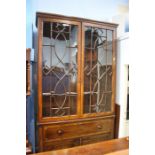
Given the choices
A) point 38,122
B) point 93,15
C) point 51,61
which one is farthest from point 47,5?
point 38,122

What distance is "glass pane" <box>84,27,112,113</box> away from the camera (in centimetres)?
221

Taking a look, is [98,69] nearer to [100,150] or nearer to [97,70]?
[97,70]

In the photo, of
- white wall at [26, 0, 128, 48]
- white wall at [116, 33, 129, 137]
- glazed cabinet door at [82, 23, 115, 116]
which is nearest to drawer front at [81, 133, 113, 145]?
white wall at [116, 33, 129, 137]

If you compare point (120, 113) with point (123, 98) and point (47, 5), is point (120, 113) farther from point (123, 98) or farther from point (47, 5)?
point (47, 5)

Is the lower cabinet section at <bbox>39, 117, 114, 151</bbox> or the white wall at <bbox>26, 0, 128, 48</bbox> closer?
the lower cabinet section at <bbox>39, 117, 114, 151</bbox>

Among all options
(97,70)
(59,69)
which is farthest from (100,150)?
(97,70)

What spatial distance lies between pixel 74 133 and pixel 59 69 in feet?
2.82

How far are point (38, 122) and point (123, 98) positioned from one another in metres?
1.27

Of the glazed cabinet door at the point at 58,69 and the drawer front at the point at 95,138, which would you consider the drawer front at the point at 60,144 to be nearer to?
the drawer front at the point at 95,138

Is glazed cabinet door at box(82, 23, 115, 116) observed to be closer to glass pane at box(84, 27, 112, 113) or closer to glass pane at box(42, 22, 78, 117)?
glass pane at box(84, 27, 112, 113)

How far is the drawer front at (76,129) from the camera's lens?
1974 mm

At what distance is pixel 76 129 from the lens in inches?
83.2

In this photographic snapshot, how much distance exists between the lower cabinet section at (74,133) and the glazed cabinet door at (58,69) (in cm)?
13
